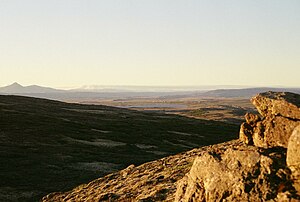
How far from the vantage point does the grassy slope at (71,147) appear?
129 feet

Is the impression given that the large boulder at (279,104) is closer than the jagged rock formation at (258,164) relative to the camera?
No

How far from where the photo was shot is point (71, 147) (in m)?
57.8

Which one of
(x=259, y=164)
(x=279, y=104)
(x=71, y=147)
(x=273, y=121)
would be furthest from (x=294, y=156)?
(x=71, y=147)

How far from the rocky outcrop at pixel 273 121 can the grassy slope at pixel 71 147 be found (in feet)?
74.1

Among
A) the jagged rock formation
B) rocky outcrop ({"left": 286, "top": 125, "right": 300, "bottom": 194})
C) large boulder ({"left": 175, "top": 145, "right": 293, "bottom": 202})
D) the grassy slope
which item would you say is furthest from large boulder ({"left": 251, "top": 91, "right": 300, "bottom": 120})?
the grassy slope

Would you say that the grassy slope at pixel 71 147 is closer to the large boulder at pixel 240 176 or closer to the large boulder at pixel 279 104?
the large boulder at pixel 240 176

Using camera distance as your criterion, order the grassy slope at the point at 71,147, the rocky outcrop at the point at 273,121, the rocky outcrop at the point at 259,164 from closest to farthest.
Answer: the rocky outcrop at the point at 259,164 < the rocky outcrop at the point at 273,121 < the grassy slope at the point at 71,147

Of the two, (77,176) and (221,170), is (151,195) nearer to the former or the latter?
(221,170)

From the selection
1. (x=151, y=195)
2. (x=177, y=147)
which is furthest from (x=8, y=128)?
(x=151, y=195)

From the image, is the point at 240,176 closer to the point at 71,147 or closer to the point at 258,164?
the point at 258,164

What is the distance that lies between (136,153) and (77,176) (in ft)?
58.6

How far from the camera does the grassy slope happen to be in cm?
3947

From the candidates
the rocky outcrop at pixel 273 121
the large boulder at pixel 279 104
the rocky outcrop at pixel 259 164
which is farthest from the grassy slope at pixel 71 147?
the large boulder at pixel 279 104

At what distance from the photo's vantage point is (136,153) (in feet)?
190
